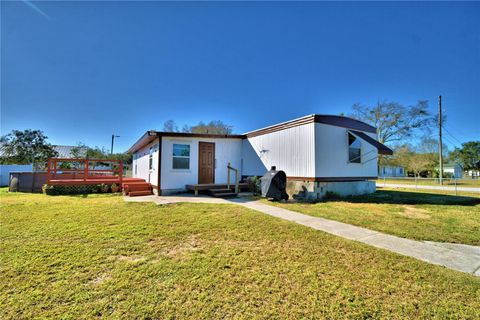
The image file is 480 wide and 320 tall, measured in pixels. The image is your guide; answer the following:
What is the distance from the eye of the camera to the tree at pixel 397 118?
2302cm

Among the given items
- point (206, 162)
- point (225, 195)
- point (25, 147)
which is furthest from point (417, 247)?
point (25, 147)

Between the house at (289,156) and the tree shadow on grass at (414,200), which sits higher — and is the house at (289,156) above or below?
above

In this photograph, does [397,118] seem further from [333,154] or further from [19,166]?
[19,166]

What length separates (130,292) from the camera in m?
2.18

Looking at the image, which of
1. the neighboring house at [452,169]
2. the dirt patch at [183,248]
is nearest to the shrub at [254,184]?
the dirt patch at [183,248]

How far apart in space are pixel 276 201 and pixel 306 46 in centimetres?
830

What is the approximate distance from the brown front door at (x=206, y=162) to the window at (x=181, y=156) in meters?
0.59

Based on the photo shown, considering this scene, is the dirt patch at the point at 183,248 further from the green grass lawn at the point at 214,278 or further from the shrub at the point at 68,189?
the shrub at the point at 68,189

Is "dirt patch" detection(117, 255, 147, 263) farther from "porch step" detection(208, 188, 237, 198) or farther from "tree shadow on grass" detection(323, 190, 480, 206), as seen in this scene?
"tree shadow on grass" detection(323, 190, 480, 206)

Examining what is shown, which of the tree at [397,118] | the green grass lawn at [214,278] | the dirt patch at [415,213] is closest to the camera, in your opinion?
the green grass lawn at [214,278]

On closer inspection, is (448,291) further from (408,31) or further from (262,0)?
(408,31)

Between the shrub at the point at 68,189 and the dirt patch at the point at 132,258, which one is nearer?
the dirt patch at the point at 132,258

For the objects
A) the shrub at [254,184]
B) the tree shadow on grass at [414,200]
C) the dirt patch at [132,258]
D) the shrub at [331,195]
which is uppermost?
the shrub at [254,184]

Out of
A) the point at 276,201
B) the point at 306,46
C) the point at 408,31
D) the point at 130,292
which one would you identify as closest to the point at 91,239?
the point at 130,292
